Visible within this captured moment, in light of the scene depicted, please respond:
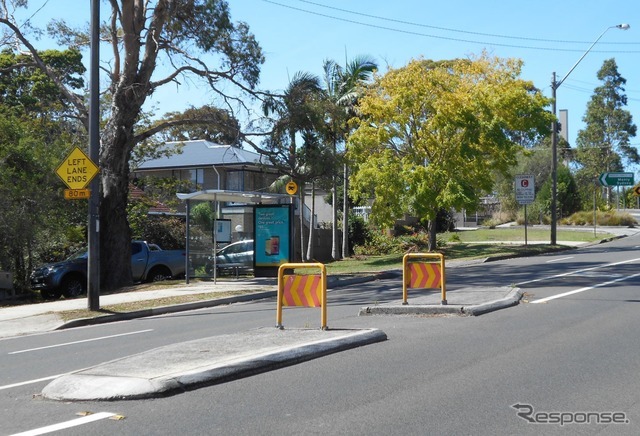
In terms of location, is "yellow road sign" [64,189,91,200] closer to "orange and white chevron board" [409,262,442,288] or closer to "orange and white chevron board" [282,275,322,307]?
"orange and white chevron board" [282,275,322,307]

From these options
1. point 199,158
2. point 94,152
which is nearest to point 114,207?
point 94,152

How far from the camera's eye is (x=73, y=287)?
23109 mm

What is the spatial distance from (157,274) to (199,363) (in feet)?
62.9

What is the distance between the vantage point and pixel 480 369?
27.7 feet

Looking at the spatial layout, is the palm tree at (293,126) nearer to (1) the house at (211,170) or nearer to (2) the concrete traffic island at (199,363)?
(2) the concrete traffic island at (199,363)

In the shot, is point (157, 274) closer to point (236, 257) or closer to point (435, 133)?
point (236, 257)

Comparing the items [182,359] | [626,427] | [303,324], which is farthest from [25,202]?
[626,427]

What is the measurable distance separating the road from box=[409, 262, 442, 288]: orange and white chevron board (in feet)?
2.71

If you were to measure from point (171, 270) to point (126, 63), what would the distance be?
8.22 meters

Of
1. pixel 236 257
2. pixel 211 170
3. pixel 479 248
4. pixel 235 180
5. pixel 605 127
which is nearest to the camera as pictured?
pixel 236 257

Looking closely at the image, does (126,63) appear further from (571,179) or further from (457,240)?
(571,179)

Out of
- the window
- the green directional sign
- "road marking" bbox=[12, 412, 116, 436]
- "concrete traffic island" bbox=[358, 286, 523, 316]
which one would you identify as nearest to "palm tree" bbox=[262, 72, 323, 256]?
"concrete traffic island" bbox=[358, 286, 523, 316]

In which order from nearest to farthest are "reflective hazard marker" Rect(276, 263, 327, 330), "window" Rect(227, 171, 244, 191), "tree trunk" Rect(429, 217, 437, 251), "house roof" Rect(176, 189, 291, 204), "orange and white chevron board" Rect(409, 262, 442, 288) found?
"reflective hazard marker" Rect(276, 263, 327, 330), "orange and white chevron board" Rect(409, 262, 442, 288), "house roof" Rect(176, 189, 291, 204), "tree trunk" Rect(429, 217, 437, 251), "window" Rect(227, 171, 244, 191)

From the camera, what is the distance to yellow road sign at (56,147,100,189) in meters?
16.2
